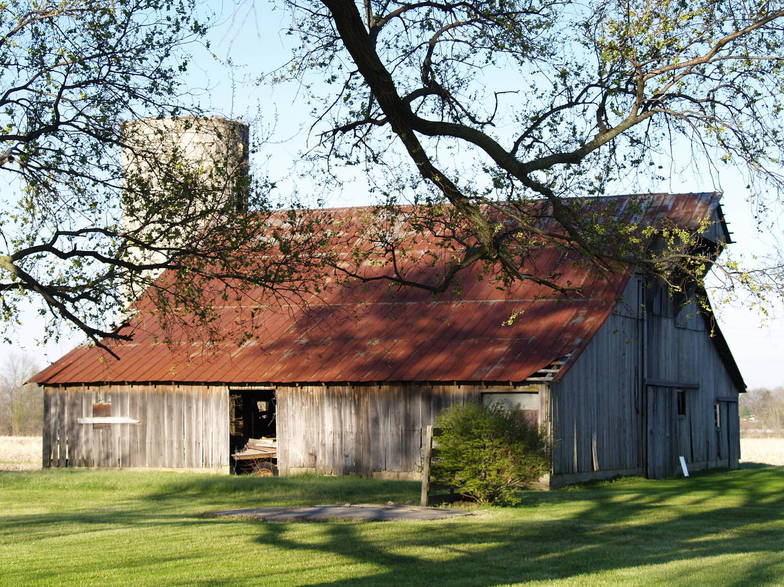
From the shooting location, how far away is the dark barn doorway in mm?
30688

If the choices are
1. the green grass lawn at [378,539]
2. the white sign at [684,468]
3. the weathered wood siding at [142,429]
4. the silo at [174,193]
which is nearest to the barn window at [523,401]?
the green grass lawn at [378,539]

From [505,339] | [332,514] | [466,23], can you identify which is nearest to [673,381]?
[505,339]

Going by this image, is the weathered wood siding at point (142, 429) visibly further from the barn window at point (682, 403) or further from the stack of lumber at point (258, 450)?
the barn window at point (682, 403)

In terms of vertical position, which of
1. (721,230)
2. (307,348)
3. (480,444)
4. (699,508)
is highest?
(721,230)

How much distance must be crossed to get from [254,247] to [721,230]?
70.5ft

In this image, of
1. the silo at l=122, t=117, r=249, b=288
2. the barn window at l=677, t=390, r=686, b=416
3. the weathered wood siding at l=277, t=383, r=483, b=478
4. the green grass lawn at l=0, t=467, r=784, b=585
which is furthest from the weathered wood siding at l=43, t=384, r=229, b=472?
the silo at l=122, t=117, r=249, b=288

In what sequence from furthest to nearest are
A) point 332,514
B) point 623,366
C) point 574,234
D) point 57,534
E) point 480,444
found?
1. point 623,366
2. point 480,444
3. point 332,514
4. point 57,534
5. point 574,234

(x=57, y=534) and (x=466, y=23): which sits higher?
(x=466, y=23)

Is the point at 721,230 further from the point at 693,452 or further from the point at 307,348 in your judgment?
the point at 307,348

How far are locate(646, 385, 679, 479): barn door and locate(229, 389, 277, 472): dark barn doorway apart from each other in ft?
34.6

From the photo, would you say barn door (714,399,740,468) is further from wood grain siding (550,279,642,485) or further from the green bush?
the green bush

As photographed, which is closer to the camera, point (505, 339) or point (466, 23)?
point (466, 23)

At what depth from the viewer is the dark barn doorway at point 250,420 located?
30688 mm

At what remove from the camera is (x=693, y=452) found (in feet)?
113
